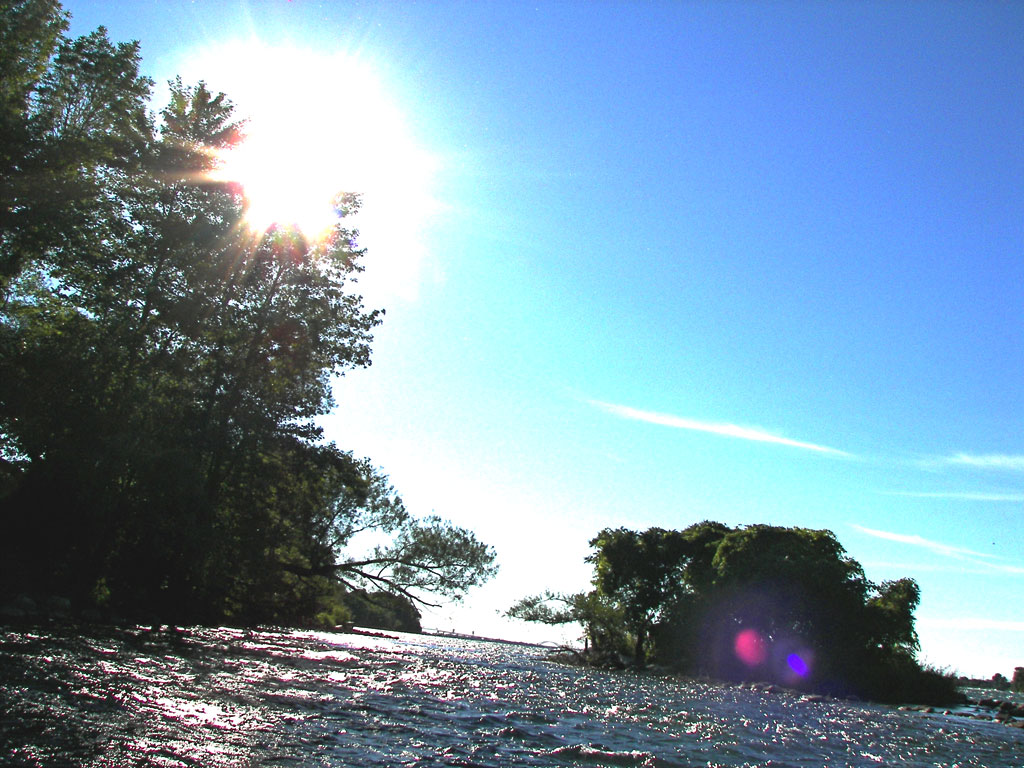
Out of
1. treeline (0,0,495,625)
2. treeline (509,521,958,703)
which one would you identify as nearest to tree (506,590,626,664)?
treeline (509,521,958,703)

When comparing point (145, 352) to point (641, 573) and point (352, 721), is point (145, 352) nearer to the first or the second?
point (352, 721)

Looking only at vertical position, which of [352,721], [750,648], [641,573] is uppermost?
[641,573]

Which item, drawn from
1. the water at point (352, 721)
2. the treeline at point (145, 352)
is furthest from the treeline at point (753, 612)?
the treeline at point (145, 352)

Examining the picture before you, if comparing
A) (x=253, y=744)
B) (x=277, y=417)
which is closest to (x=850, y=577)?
(x=277, y=417)

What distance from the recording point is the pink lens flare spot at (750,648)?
35.3 metres

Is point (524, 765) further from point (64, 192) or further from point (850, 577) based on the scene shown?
point (850, 577)

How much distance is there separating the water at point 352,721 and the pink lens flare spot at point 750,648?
1869 cm

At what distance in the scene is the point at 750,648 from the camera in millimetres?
35719

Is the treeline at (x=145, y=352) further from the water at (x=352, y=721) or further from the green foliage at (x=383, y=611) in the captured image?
the green foliage at (x=383, y=611)

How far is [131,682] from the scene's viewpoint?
8.88m

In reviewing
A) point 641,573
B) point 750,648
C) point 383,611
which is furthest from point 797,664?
point 383,611

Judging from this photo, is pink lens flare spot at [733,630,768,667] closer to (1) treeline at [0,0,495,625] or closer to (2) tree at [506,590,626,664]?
(2) tree at [506,590,626,664]

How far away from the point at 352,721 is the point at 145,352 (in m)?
20.5

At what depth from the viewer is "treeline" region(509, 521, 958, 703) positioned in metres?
31.7
